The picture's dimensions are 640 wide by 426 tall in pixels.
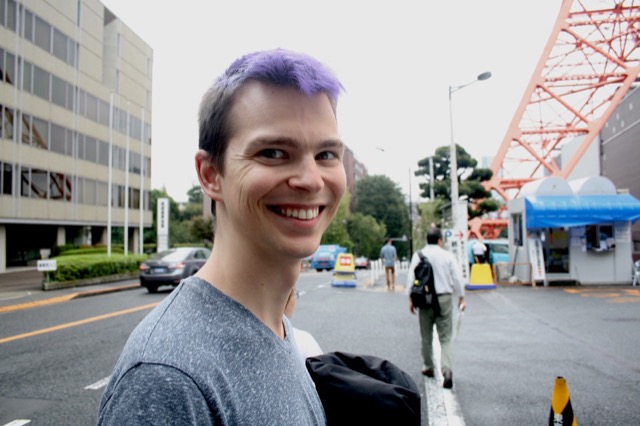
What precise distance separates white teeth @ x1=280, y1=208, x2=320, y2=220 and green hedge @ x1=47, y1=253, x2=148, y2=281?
706 inches

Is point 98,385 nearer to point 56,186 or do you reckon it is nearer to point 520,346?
point 520,346

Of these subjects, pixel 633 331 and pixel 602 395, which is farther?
pixel 633 331

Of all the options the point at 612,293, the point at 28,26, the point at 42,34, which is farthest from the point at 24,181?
the point at 612,293

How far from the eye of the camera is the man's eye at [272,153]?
3.61 feet

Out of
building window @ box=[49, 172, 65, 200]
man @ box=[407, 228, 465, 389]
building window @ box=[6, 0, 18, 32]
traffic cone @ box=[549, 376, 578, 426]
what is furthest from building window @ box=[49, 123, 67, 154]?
traffic cone @ box=[549, 376, 578, 426]

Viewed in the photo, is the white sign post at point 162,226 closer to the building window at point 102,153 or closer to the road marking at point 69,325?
the building window at point 102,153

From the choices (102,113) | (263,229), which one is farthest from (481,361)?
(102,113)

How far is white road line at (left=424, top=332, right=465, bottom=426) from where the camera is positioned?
412cm

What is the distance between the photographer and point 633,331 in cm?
795

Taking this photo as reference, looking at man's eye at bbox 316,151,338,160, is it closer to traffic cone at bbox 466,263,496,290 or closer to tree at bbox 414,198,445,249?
traffic cone at bbox 466,263,496,290

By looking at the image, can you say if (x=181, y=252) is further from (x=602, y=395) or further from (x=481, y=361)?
(x=602, y=395)

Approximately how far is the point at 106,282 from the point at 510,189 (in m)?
25.9

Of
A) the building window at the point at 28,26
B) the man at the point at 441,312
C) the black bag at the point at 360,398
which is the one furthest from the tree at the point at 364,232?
the black bag at the point at 360,398

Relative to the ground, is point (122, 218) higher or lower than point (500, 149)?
lower
